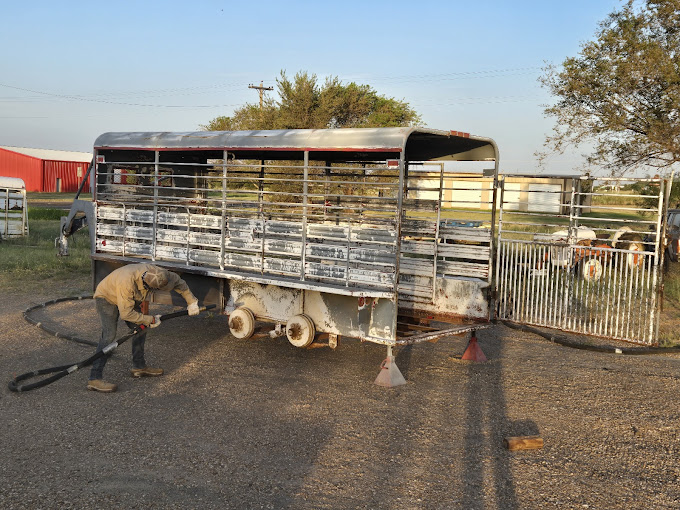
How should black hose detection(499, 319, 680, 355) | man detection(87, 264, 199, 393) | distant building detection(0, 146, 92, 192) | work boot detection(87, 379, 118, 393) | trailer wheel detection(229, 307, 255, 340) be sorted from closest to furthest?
work boot detection(87, 379, 118, 393) < man detection(87, 264, 199, 393) < trailer wheel detection(229, 307, 255, 340) < black hose detection(499, 319, 680, 355) < distant building detection(0, 146, 92, 192)

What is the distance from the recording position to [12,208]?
2342 cm

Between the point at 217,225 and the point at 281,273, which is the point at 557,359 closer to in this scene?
the point at 281,273

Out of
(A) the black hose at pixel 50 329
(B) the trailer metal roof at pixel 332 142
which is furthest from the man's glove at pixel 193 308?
(B) the trailer metal roof at pixel 332 142

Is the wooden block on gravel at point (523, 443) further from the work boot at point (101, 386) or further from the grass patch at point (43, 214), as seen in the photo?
the grass patch at point (43, 214)

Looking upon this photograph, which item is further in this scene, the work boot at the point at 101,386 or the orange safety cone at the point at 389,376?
the orange safety cone at the point at 389,376

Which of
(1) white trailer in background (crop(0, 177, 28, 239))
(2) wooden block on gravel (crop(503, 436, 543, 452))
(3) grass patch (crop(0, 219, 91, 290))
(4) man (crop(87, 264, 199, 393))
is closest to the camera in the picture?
(2) wooden block on gravel (crop(503, 436, 543, 452))

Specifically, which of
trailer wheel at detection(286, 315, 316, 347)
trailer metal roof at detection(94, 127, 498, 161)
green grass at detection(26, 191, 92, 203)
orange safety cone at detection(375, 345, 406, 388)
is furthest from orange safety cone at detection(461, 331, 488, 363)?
green grass at detection(26, 191, 92, 203)

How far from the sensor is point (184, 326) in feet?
36.0

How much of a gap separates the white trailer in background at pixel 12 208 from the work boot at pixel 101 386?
1727 centimetres

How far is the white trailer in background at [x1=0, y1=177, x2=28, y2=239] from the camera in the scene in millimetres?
22672

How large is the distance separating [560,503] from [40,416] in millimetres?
4844

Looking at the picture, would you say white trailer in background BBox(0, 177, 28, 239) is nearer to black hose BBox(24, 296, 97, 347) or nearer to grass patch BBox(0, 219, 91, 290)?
grass patch BBox(0, 219, 91, 290)

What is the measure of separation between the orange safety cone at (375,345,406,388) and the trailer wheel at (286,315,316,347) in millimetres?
939

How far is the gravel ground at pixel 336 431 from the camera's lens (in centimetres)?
506
